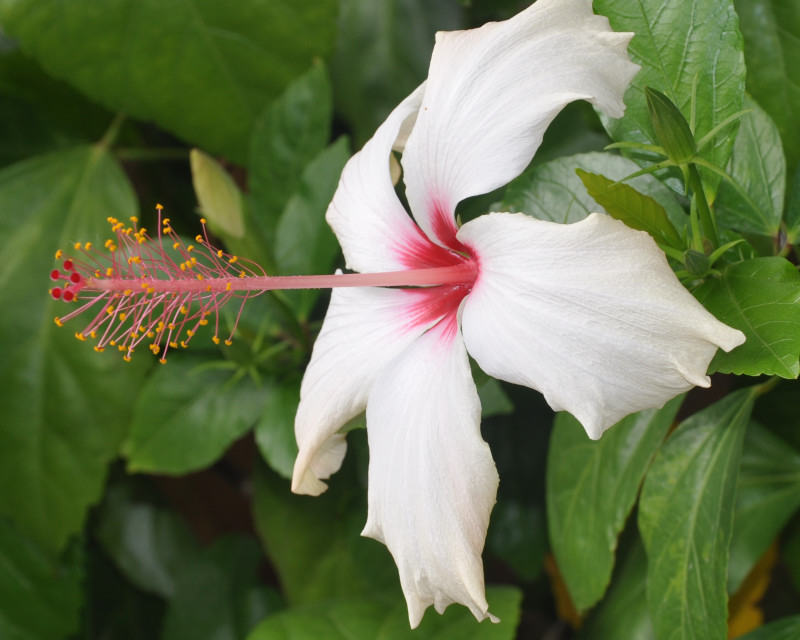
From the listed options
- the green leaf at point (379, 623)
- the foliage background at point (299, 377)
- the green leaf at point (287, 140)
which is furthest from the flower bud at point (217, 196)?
the green leaf at point (379, 623)

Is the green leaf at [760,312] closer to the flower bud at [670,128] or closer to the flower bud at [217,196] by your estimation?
the flower bud at [670,128]

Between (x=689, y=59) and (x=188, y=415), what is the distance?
62 centimetres

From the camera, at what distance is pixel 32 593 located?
1.14 metres

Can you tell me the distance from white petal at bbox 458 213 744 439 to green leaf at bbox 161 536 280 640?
33.3 inches

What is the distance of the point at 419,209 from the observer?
539 millimetres

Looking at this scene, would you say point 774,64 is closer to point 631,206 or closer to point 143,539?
point 631,206

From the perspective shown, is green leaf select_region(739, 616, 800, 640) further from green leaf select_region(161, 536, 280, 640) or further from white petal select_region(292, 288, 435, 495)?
green leaf select_region(161, 536, 280, 640)

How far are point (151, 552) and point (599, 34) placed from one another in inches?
41.7

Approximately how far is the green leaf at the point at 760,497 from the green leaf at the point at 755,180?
0.95 ft

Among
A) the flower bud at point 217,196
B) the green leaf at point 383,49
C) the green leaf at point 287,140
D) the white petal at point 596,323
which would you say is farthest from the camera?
the green leaf at point 383,49

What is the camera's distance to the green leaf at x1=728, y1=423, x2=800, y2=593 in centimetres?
75

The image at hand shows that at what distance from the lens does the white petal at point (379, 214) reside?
546 mm

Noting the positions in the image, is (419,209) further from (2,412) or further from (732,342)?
(2,412)

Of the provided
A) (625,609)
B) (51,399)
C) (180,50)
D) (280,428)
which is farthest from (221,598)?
(180,50)
